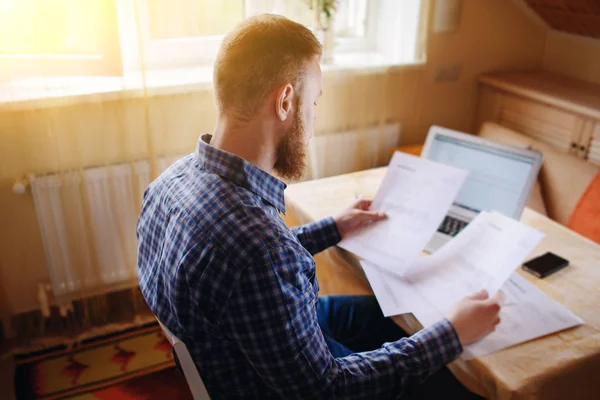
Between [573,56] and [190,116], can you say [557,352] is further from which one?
[573,56]

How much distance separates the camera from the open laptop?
4.47 feet

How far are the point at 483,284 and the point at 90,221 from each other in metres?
1.42

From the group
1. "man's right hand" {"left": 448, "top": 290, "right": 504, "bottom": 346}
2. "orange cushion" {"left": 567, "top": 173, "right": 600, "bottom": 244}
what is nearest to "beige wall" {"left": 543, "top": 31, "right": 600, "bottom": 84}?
"orange cushion" {"left": 567, "top": 173, "right": 600, "bottom": 244}

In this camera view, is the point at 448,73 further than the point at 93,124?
Yes

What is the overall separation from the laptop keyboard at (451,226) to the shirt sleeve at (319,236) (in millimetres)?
295

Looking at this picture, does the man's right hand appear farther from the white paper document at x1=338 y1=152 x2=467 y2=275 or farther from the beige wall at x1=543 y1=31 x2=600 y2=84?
the beige wall at x1=543 y1=31 x2=600 y2=84

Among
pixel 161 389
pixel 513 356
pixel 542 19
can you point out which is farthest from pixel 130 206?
pixel 542 19

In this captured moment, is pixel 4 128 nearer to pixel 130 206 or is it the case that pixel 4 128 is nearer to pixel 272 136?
pixel 130 206

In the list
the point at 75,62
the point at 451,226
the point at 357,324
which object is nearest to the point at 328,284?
the point at 357,324

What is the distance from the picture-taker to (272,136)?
1.06 m

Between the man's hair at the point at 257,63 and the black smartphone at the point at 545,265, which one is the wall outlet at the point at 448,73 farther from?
the man's hair at the point at 257,63

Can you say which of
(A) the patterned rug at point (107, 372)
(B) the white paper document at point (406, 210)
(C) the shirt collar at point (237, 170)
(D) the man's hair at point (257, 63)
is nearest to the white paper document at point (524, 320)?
(B) the white paper document at point (406, 210)

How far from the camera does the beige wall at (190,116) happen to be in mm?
1807

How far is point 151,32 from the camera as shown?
1.95 meters
